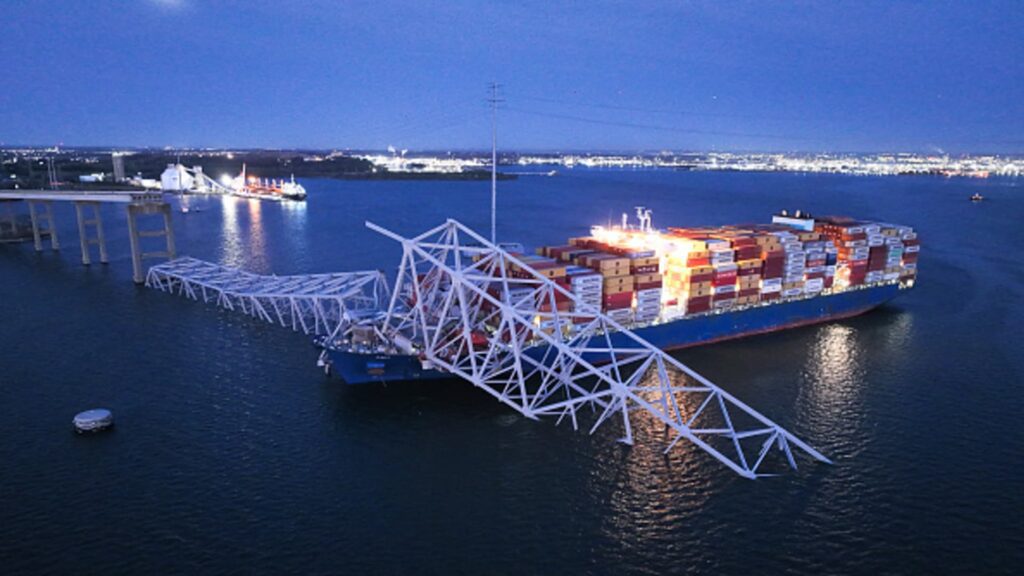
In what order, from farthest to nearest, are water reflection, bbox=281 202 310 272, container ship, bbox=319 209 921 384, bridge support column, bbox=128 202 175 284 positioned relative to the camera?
water reflection, bbox=281 202 310 272
bridge support column, bbox=128 202 175 284
container ship, bbox=319 209 921 384

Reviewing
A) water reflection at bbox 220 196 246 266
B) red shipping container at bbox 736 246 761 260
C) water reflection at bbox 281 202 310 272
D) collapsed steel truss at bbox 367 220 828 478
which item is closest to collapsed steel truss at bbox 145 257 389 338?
collapsed steel truss at bbox 367 220 828 478

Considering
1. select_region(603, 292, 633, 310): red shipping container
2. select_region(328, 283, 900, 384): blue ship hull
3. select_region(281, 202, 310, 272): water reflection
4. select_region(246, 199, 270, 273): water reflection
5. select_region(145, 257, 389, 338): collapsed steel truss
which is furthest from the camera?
select_region(281, 202, 310, 272): water reflection

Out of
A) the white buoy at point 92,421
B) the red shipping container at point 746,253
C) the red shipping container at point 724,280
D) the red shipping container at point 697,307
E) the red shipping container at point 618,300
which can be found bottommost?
the white buoy at point 92,421

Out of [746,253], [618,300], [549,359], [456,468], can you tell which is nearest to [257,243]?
[618,300]

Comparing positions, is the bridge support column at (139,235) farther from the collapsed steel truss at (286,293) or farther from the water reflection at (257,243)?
the water reflection at (257,243)

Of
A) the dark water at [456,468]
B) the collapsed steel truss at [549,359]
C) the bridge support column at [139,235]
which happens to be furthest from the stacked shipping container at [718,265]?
the bridge support column at [139,235]

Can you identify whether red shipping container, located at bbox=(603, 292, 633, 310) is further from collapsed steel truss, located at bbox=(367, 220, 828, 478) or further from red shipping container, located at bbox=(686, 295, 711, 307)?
red shipping container, located at bbox=(686, 295, 711, 307)
